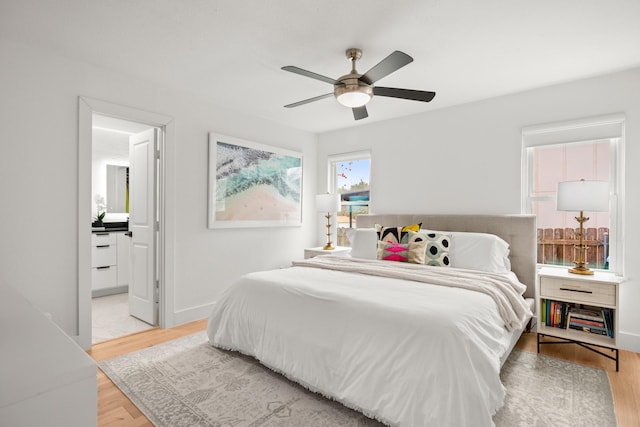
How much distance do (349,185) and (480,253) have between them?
7.85 ft

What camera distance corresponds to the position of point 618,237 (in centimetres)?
306

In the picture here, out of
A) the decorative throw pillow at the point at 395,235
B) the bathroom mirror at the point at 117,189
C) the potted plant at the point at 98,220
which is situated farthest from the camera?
the bathroom mirror at the point at 117,189

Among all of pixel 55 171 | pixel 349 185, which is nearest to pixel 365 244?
pixel 349 185

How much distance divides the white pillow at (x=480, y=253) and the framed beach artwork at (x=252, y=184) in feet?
7.76

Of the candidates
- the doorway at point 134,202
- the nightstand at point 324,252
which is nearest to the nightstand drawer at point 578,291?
the nightstand at point 324,252

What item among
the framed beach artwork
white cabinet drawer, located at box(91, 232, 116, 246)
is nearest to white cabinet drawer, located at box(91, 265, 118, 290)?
white cabinet drawer, located at box(91, 232, 116, 246)

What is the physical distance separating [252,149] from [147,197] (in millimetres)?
1381

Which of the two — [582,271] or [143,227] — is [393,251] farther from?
[143,227]

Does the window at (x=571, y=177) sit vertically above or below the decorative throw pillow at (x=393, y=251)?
above

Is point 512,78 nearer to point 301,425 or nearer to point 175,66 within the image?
point 175,66

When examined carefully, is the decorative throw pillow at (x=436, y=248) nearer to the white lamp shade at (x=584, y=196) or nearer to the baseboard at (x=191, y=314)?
the white lamp shade at (x=584, y=196)

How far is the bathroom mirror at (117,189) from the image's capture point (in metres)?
5.45

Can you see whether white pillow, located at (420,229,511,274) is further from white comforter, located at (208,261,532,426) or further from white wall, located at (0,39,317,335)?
white wall, located at (0,39,317,335)

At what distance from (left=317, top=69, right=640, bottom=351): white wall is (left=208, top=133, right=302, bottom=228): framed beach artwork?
975 mm
